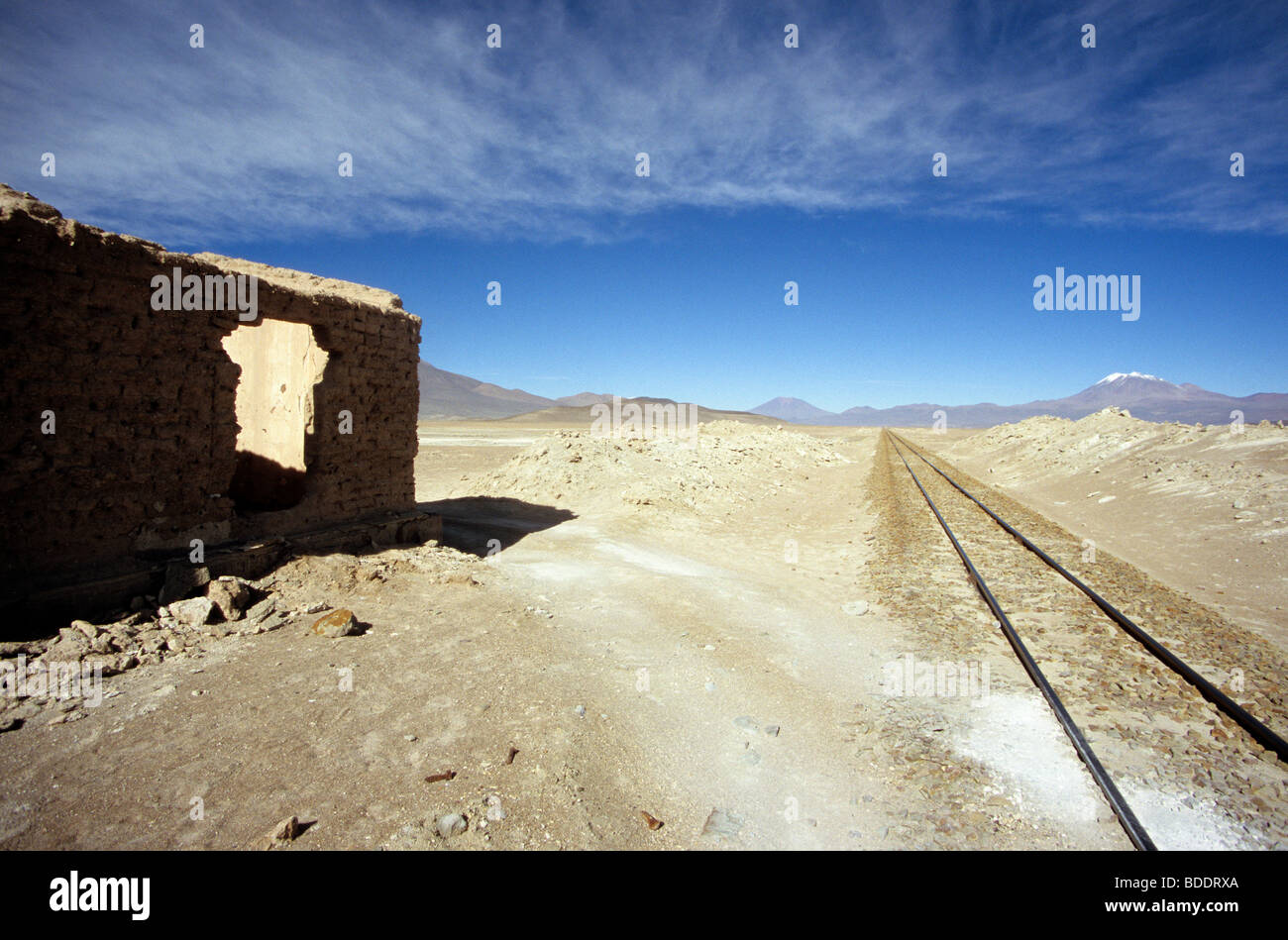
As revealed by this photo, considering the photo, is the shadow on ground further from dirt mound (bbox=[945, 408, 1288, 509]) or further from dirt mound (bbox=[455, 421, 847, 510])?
dirt mound (bbox=[945, 408, 1288, 509])

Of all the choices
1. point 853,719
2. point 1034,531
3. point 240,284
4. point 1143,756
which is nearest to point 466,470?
point 240,284

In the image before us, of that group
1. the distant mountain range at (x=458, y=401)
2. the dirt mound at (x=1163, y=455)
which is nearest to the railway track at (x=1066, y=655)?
the dirt mound at (x=1163, y=455)

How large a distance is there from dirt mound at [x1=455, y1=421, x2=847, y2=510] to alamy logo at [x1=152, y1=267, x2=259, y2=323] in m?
9.15

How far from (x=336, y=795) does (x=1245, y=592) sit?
1212cm

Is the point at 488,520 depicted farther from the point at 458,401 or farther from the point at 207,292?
the point at 458,401

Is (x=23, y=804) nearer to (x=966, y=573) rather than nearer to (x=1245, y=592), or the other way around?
(x=966, y=573)

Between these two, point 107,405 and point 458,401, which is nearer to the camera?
point 107,405

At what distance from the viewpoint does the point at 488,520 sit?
13195 millimetres

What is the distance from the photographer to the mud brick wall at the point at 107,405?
5.45 meters

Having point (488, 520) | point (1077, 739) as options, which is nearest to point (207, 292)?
point (488, 520)
